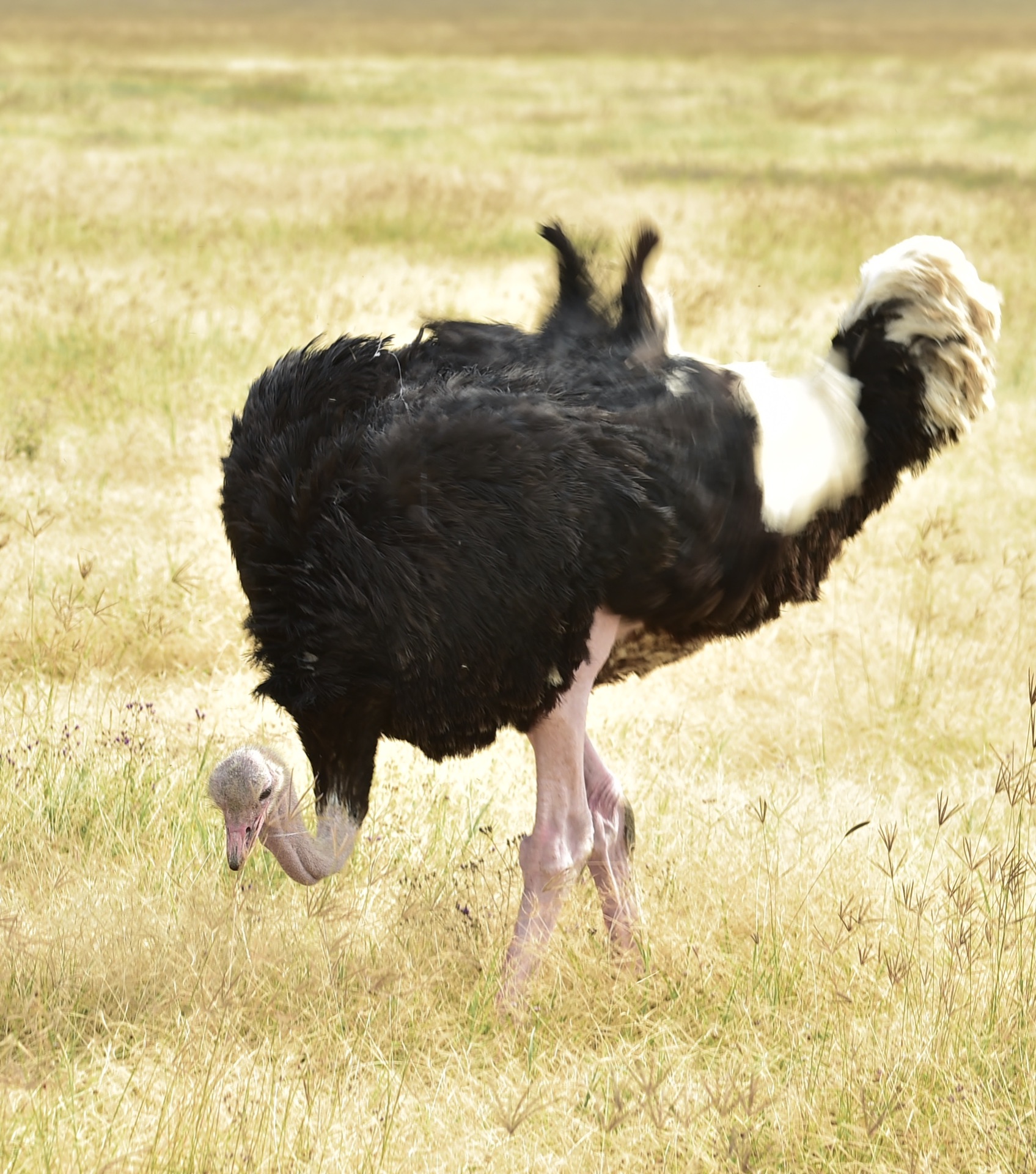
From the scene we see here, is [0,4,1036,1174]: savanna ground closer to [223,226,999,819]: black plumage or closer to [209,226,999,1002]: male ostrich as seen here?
[209,226,999,1002]: male ostrich

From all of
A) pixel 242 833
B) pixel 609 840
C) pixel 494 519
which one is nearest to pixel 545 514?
pixel 494 519

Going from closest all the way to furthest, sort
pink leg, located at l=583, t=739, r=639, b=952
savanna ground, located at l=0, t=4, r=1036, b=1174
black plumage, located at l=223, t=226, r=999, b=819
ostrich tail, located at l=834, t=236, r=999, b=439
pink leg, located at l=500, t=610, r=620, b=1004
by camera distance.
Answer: savanna ground, located at l=0, t=4, r=1036, b=1174 < black plumage, located at l=223, t=226, r=999, b=819 < pink leg, located at l=500, t=610, r=620, b=1004 < ostrich tail, located at l=834, t=236, r=999, b=439 < pink leg, located at l=583, t=739, r=639, b=952

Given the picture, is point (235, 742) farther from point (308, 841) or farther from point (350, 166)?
point (350, 166)

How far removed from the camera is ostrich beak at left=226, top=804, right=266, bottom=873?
3031mm

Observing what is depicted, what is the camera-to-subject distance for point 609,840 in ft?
12.0

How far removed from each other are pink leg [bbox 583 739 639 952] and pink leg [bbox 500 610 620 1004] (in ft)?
0.80

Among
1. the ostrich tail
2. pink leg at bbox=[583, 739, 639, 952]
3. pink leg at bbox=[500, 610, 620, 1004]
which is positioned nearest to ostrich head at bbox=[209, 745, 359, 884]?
pink leg at bbox=[500, 610, 620, 1004]

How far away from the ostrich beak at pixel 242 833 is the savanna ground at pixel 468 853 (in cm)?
26

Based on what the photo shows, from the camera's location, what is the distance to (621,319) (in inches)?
138

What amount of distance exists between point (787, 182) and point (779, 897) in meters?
15.2

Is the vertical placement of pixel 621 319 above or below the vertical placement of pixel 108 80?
above

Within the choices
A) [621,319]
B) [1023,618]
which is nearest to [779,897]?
[621,319]

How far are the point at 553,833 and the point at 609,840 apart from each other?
0.37 metres

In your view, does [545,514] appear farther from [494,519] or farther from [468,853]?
[468,853]
